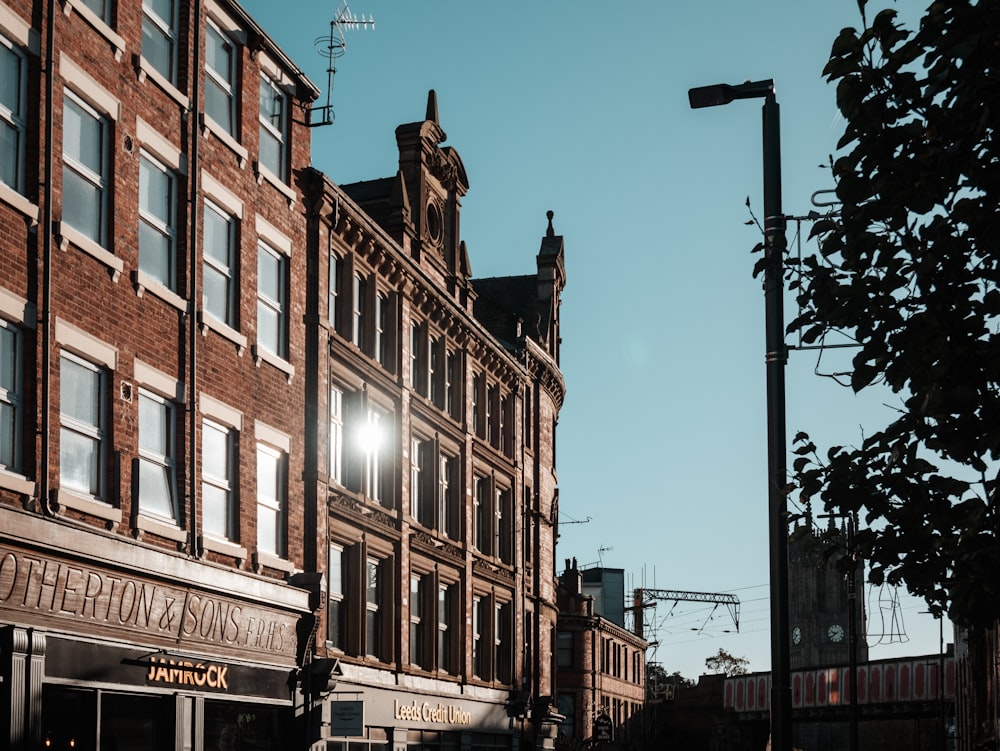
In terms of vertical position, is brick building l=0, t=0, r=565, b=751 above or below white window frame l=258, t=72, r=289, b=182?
below

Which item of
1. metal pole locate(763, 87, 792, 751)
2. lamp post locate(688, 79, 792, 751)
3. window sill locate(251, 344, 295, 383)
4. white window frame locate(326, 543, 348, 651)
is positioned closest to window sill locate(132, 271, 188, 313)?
window sill locate(251, 344, 295, 383)

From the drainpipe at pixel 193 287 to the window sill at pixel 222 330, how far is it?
0.27m

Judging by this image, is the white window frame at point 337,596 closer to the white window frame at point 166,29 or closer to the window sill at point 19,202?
the white window frame at point 166,29

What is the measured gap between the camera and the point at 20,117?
59.0 feet

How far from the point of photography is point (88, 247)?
19172mm

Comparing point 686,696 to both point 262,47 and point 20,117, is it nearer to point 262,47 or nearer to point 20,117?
point 262,47

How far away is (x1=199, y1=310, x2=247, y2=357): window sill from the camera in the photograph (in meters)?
22.5

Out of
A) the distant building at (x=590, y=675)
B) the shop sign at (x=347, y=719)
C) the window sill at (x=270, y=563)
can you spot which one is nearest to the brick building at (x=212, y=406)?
the window sill at (x=270, y=563)

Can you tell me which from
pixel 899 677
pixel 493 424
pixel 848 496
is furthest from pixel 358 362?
pixel 899 677

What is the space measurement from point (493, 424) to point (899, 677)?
4574 centimetres

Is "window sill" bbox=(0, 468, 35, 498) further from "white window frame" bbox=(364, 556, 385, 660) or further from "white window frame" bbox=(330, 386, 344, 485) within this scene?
"white window frame" bbox=(364, 556, 385, 660)

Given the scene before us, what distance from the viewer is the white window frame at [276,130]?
2616 cm

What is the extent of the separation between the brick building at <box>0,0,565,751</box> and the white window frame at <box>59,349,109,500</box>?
1.5 inches

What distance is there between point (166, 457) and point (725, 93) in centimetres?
1168
